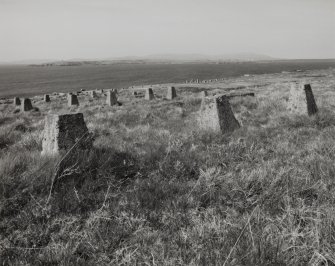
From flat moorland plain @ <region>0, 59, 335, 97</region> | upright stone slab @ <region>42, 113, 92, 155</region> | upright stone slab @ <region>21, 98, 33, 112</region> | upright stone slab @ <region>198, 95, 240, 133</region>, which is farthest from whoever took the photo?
flat moorland plain @ <region>0, 59, 335, 97</region>

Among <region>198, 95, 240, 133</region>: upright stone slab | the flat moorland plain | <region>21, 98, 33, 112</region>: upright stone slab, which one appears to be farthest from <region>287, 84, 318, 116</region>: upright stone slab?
the flat moorland plain

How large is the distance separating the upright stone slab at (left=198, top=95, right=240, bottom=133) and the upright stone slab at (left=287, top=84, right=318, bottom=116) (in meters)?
2.20

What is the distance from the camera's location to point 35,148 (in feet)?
18.1

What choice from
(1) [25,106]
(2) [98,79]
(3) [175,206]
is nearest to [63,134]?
(3) [175,206]

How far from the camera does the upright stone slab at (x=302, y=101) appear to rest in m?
7.98

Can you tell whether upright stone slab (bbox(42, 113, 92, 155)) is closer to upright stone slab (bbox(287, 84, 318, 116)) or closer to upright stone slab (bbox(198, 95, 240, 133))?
upright stone slab (bbox(198, 95, 240, 133))

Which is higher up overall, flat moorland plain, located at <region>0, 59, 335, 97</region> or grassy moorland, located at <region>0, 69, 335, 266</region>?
flat moorland plain, located at <region>0, 59, 335, 97</region>

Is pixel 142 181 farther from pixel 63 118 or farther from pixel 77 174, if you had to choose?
pixel 63 118

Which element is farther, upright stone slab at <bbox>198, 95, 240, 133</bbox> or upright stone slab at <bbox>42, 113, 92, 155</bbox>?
upright stone slab at <bbox>198, 95, 240, 133</bbox>

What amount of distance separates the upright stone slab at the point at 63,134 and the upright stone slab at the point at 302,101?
5.81 m

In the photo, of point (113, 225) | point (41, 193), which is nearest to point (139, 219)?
point (113, 225)

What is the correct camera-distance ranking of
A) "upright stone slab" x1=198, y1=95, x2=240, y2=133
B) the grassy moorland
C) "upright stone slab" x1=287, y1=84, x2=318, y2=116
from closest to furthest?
1. the grassy moorland
2. "upright stone slab" x1=198, y1=95, x2=240, y2=133
3. "upright stone slab" x1=287, y1=84, x2=318, y2=116

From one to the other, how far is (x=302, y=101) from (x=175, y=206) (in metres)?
6.27

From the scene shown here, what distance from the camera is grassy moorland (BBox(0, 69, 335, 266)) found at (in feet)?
7.86
